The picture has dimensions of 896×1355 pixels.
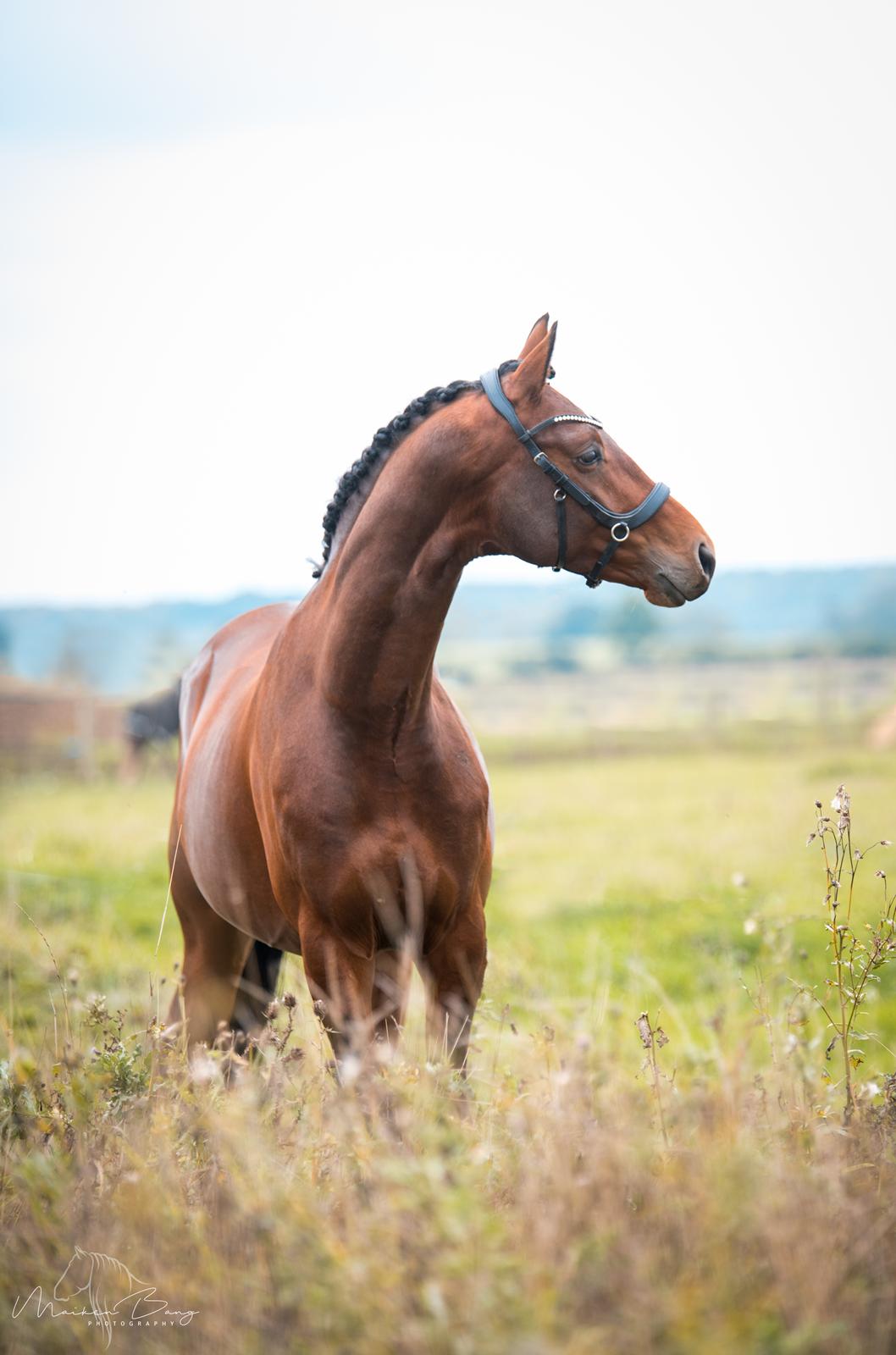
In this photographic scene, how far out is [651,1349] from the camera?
2.18 m

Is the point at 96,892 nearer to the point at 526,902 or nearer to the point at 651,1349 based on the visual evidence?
the point at 526,902

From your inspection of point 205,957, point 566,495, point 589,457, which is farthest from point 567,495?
point 205,957

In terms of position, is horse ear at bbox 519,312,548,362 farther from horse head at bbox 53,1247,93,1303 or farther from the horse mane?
horse head at bbox 53,1247,93,1303

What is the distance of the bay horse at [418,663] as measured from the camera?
141 inches

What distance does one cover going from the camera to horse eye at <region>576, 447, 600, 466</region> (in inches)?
140

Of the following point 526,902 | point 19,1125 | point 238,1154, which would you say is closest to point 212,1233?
point 238,1154

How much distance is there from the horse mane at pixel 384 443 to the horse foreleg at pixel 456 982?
139 cm

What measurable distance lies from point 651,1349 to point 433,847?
171 centimetres

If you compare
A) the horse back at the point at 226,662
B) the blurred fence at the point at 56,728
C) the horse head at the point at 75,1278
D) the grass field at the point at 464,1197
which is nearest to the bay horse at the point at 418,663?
the grass field at the point at 464,1197

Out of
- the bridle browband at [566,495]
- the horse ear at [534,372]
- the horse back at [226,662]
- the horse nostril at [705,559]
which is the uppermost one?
the horse ear at [534,372]

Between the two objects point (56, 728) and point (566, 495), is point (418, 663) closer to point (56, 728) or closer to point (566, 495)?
point (566, 495)

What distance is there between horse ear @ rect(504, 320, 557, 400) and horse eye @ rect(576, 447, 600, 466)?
227mm

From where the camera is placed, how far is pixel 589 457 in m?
3.57

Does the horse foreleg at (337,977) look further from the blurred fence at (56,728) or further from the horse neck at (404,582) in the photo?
the blurred fence at (56,728)
